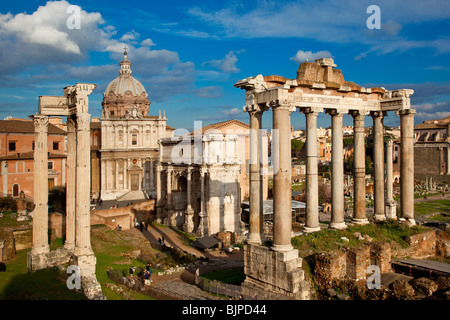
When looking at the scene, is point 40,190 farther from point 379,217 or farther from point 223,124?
point 223,124

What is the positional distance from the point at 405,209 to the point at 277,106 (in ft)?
28.5

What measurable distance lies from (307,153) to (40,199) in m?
11.2

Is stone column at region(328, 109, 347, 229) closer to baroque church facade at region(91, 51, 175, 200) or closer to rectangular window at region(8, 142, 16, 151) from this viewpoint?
baroque church facade at region(91, 51, 175, 200)

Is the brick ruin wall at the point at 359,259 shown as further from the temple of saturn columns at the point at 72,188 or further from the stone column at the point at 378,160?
the temple of saturn columns at the point at 72,188

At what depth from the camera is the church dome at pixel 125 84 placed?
164 feet

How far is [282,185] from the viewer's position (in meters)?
12.7

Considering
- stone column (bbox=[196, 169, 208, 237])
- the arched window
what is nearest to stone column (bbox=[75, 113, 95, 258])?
stone column (bbox=[196, 169, 208, 237])

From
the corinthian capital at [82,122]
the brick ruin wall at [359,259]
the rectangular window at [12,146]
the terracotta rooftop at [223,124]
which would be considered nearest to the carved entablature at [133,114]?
the terracotta rooftop at [223,124]

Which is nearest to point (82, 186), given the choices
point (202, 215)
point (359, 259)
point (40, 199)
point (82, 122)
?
point (40, 199)

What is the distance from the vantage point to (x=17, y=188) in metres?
37.2

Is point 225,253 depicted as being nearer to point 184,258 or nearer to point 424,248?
point 184,258

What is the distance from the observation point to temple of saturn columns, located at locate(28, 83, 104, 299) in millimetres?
15281

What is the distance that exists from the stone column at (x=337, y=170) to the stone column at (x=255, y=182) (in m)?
3.66
